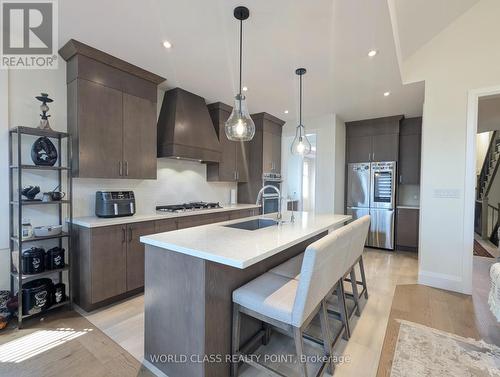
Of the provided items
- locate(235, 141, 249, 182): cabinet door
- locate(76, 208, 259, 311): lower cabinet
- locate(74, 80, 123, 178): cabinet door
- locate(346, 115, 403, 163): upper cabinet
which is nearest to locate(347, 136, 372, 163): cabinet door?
locate(346, 115, 403, 163): upper cabinet

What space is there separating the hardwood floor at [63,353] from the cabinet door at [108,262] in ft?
1.06

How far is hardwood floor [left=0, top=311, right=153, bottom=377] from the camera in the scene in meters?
1.68

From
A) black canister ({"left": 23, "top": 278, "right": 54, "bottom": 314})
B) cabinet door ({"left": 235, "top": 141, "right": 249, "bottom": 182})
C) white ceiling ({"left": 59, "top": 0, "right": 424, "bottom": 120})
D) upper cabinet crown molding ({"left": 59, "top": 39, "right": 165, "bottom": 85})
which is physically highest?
white ceiling ({"left": 59, "top": 0, "right": 424, "bottom": 120})

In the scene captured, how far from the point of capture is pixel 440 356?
185 centimetres

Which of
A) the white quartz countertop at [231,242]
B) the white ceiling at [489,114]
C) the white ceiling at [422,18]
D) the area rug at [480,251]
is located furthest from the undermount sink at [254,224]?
the area rug at [480,251]

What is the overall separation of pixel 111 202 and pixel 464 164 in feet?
13.5

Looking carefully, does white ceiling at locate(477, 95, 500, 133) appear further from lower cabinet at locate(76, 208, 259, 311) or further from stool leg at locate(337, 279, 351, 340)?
lower cabinet at locate(76, 208, 259, 311)

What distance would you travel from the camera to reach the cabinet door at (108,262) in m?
2.39

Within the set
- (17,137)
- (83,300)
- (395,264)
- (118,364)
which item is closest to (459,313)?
(395,264)

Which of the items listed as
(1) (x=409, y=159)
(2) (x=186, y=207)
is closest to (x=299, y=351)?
(2) (x=186, y=207)

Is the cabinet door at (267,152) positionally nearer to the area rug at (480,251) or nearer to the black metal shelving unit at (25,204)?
the black metal shelving unit at (25,204)

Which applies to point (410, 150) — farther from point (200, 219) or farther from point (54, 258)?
point (54, 258)

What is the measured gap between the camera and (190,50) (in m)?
2.51

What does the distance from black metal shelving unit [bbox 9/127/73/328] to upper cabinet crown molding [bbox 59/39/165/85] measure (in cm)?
84
